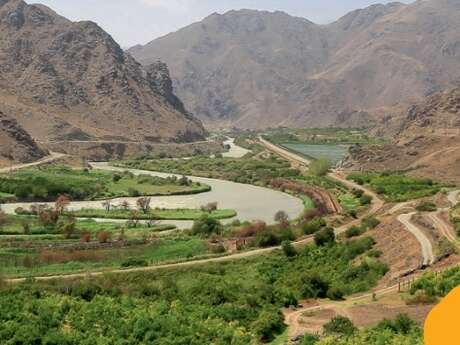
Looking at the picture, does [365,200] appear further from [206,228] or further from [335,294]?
[335,294]

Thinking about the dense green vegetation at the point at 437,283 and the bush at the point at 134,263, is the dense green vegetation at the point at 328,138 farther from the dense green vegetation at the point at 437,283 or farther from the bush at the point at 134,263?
the dense green vegetation at the point at 437,283

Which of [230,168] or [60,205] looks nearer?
[60,205]

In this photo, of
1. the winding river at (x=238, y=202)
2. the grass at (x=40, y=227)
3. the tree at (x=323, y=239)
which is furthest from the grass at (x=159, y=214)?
the tree at (x=323, y=239)

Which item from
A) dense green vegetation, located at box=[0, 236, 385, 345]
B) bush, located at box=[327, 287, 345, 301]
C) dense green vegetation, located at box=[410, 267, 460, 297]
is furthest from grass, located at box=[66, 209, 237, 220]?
dense green vegetation, located at box=[410, 267, 460, 297]

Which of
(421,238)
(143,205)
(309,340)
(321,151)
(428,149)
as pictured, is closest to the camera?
(309,340)

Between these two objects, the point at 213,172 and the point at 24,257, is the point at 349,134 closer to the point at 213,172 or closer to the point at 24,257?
the point at 213,172

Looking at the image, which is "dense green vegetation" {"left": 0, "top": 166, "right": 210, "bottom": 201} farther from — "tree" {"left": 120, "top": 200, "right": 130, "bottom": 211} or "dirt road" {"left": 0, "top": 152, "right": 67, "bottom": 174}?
"tree" {"left": 120, "top": 200, "right": 130, "bottom": 211}

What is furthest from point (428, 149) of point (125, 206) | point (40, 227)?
point (40, 227)
